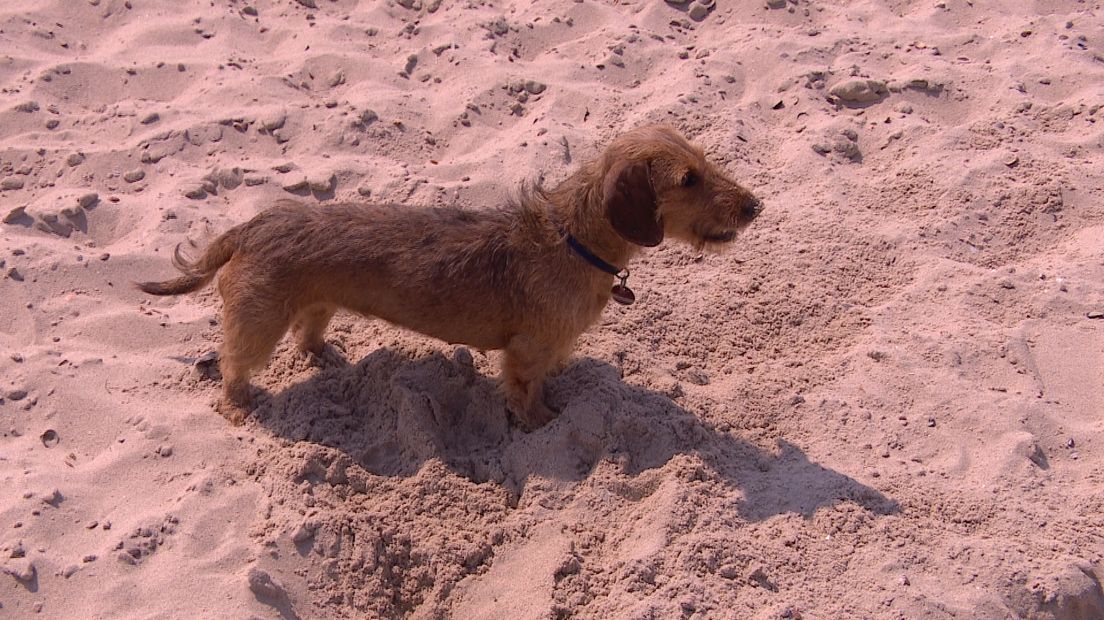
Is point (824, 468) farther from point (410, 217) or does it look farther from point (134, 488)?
point (134, 488)

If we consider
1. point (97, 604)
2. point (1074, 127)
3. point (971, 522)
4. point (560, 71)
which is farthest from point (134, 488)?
point (1074, 127)

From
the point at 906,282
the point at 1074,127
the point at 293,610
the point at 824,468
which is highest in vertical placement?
the point at 1074,127

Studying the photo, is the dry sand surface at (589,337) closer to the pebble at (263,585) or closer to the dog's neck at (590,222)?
the pebble at (263,585)

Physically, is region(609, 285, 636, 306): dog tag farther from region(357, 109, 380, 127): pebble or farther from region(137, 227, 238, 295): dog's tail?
region(357, 109, 380, 127): pebble

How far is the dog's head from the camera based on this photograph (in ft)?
13.7

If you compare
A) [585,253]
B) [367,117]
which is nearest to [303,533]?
[585,253]

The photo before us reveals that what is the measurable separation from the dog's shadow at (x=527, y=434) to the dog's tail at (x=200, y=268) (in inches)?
28.4

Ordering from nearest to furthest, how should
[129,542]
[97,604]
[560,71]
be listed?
[97,604] → [129,542] → [560,71]

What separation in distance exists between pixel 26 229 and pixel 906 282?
542cm

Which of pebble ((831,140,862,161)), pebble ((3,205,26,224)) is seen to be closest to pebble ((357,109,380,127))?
pebble ((3,205,26,224))

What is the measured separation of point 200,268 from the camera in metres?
4.51

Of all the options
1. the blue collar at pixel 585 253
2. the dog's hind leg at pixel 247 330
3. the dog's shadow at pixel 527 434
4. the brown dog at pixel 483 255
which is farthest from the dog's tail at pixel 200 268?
the blue collar at pixel 585 253

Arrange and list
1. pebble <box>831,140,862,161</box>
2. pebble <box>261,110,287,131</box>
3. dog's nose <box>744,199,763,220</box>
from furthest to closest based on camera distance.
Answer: pebble <box>261,110,287,131</box> < pebble <box>831,140,862,161</box> < dog's nose <box>744,199,763,220</box>

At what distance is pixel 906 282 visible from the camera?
535cm
